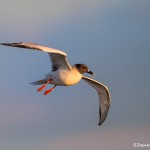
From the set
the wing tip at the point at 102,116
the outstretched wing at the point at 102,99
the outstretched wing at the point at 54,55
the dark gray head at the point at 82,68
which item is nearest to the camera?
the outstretched wing at the point at 54,55

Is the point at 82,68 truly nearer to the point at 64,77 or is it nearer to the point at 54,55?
the point at 64,77

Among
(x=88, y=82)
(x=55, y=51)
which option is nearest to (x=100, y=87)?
(x=88, y=82)

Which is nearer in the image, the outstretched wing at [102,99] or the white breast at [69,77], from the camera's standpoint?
the white breast at [69,77]

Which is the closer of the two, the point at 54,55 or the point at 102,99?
the point at 54,55

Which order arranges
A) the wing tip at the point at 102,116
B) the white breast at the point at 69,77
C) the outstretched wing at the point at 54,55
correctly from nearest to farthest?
1. the outstretched wing at the point at 54,55
2. the white breast at the point at 69,77
3. the wing tip at the point at 102,116

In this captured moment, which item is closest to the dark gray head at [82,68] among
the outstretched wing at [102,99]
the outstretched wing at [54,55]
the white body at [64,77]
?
the white body at [64,77]

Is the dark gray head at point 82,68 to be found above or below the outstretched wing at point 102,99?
above

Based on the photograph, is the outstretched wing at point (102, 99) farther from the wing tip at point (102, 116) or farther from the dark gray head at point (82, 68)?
the dark gray head at point (82, 68)

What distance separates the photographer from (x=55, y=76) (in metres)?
29.8

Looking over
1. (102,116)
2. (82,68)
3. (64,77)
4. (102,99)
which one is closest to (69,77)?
(64,77)

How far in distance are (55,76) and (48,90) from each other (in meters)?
1.20

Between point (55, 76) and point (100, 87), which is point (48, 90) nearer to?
point (55, 76)

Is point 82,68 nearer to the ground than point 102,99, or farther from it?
farther from it

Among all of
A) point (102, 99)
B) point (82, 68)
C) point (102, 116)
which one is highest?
point (82, 68)
